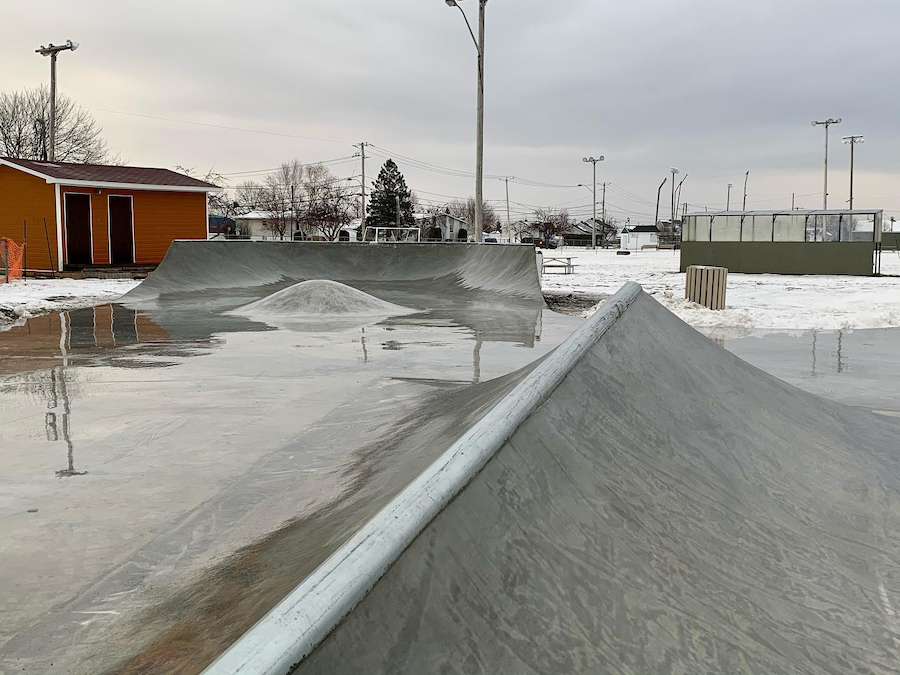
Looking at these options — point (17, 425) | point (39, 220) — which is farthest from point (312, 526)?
point (39, 220)

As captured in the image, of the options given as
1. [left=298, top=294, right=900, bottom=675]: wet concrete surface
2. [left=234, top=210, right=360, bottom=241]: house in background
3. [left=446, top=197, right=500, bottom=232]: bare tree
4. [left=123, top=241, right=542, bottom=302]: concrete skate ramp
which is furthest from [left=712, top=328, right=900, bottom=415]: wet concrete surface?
[left=446, top=197, right=500, bottom=232]: bare tree

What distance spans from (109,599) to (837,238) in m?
27.4

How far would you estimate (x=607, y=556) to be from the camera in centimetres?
185

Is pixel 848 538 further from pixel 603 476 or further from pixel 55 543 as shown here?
pixel 55 543

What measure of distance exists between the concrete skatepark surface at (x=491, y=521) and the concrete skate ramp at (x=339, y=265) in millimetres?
10407

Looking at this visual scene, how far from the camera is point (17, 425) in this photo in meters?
4.69

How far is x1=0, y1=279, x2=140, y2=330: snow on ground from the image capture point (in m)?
11.8

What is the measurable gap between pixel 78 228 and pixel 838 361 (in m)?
22.1

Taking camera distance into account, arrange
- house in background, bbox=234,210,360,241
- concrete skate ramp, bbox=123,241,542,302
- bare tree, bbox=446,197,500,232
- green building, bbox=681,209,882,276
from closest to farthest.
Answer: concrete skate ramp, bbox=123,241,542,302 → green building, bbox=681,209,882,276 → house in background, bbox=234,210,360,241 → bare tree, bbox=446,197,500,232

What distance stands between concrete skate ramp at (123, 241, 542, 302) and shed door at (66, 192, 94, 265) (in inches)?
294

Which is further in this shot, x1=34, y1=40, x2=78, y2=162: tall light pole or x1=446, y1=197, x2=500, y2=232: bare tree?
x1=446, y1=197, x2=500, y2=232: bare tree

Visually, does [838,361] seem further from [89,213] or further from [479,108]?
[89,213]

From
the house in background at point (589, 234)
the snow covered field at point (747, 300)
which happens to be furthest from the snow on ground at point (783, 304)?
the house in background at point (589, 234)

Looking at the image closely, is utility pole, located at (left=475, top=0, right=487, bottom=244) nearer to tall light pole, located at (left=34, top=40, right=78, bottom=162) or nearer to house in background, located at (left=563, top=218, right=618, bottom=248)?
tall light pole, located at (left=34, top=40, right=78, bottom=162)
